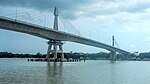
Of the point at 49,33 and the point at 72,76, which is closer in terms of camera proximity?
the point at 72,76

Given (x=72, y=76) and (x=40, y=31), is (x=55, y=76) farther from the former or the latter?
(x=40, y=31)

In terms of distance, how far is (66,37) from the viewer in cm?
10069

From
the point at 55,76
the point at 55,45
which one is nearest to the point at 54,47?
the point at 55,45

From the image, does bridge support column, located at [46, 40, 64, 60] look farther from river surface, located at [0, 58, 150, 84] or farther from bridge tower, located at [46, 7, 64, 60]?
river surface, located at [0, 58, 150, 84]

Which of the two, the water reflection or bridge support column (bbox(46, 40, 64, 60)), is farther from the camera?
bridge support column (bbox(46, 40, 64, 60))

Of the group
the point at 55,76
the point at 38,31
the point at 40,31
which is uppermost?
the point at 40,31

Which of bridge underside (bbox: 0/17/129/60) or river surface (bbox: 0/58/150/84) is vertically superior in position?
bridge underside (bbox: 0/17/129/60)

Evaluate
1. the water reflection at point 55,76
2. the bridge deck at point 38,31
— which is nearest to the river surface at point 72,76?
the water reflection at point 55,76

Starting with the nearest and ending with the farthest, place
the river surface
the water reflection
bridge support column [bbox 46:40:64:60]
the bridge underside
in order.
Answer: the river surface, the water reflection, the bridge underside, bridge support column [bbox 46:40:64:60]

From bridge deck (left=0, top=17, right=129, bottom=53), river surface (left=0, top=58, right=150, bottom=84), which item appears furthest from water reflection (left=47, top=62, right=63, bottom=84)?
bridge deck (left=0, top=17, right=129, bottom=53)

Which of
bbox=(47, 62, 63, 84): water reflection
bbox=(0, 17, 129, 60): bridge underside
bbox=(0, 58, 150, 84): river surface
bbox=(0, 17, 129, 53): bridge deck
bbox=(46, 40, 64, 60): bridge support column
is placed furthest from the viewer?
bbox=(46, 40, 64, 60): bridge support column

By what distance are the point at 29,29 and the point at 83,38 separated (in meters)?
35.1

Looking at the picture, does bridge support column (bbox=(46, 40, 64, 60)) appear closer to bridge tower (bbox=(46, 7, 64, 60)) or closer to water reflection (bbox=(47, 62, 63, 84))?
bridge tower (bbox=(46, 7, 64, 60))

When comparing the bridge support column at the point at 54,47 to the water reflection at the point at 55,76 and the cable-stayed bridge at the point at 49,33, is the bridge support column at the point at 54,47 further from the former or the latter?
the water reflection at the point at 55,76
